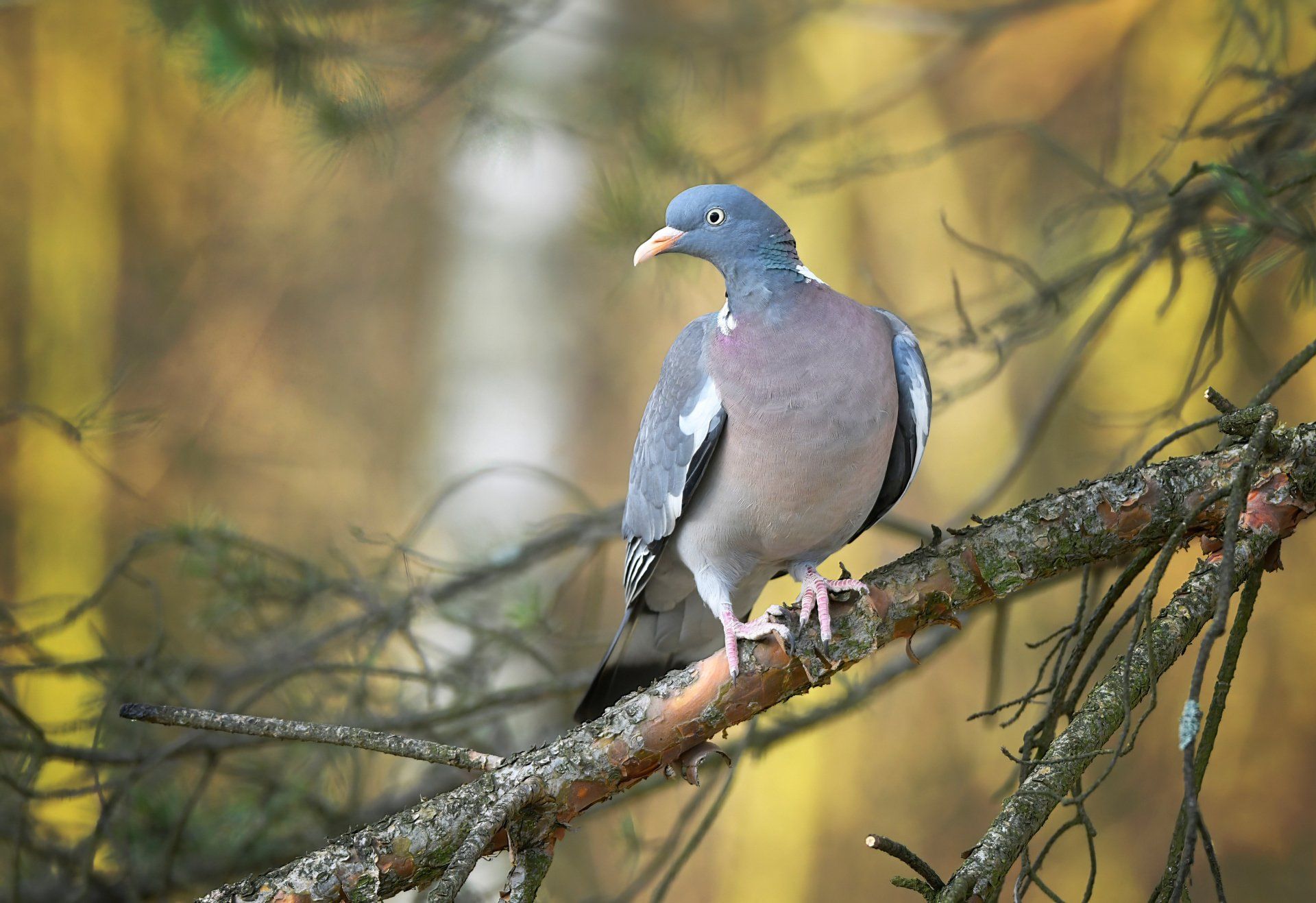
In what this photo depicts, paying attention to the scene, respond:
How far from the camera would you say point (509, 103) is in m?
3.17

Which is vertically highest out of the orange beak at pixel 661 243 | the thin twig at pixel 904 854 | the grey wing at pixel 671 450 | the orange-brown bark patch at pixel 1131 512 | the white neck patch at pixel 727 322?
the orange beak at pixel 661 243

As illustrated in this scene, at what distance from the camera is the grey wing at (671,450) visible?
1.71 metres

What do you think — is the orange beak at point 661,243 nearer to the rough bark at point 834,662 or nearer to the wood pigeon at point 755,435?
the wood pigeon at point 755,435

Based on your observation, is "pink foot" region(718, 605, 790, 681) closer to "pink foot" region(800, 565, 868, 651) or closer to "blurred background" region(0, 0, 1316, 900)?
"pink foot" region(800, 565, 868, 651)

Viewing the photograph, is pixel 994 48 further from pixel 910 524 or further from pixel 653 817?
pixel 653 817

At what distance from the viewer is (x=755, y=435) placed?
5.40 feet

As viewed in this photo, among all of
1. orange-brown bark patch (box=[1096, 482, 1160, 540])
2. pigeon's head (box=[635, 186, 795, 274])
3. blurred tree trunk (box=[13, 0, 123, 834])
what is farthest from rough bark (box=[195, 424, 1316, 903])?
blurred tree trunk (box=[13, 0, 123, 834])

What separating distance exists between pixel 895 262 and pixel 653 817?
231cm

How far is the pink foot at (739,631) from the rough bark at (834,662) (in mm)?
16

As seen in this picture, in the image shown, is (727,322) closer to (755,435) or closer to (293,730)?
(755,435)

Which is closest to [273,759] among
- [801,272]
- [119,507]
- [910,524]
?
[910,524]

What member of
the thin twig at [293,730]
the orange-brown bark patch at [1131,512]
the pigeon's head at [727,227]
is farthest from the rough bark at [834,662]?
the pigeon's head at [727,227]

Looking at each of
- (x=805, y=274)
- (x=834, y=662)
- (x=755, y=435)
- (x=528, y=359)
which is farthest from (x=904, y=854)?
(x=528, y=359)

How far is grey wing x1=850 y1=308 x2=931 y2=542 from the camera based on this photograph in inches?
69.1
